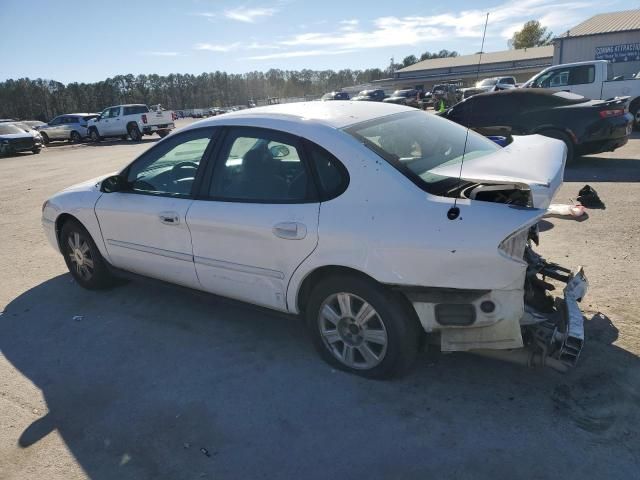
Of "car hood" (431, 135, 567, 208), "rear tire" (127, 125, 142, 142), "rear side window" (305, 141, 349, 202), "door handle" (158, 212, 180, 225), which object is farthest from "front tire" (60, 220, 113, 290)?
"rear tire" (127, 125, 142, 142)

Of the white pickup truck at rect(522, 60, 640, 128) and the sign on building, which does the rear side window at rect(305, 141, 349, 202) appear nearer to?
the white pickup truck at rect(522, 60, 640, 128)

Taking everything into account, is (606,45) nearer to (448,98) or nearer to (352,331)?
(448,98)

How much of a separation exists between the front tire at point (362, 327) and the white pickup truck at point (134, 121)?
24.4 metres

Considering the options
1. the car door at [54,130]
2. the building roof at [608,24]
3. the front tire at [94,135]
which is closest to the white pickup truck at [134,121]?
the front tire at [94,135]

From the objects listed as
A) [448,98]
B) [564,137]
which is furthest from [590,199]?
[448,98]

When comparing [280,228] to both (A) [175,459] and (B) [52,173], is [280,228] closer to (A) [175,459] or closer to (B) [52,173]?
(A) [175,459]

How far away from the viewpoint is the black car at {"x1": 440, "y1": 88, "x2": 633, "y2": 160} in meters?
8.88

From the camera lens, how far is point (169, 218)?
12.2 feet

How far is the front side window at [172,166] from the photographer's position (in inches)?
146

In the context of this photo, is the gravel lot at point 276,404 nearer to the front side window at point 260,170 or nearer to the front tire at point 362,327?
the front tire at point 362,327

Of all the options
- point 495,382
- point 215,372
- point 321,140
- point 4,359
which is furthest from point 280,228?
point 4,359

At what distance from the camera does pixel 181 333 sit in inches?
155

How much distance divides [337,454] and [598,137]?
862 cm

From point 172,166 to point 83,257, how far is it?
1.56 metres
